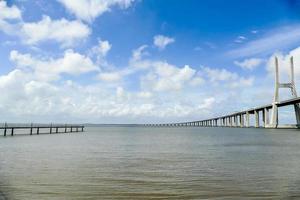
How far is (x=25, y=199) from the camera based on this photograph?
12.6 m

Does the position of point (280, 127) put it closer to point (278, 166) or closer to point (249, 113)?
point (249, 113)

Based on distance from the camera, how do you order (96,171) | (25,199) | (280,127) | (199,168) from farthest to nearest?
(280,127) < (199,168) < (96,171) < (25,199)

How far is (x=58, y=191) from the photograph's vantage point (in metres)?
14.1

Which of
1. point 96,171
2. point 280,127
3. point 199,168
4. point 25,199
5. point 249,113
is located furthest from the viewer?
point 249,113

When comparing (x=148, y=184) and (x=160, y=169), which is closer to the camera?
(x=148, y=184)

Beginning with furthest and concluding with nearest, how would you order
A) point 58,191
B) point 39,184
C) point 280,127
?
point 280,127
point 39,184
point 58,191

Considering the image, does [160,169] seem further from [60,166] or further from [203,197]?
[203,197]

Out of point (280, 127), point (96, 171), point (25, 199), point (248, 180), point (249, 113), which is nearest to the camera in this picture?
point (25, 199)

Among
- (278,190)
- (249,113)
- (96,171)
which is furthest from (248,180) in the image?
(249,113)

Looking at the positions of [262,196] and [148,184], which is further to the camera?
[148,184]

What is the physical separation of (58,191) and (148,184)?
3.99m

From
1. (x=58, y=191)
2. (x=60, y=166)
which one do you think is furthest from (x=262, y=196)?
(x=60, y=166)

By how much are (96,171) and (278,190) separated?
10.0 m

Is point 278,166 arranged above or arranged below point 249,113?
below
